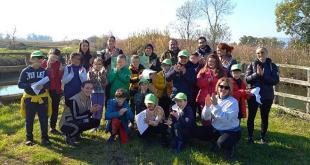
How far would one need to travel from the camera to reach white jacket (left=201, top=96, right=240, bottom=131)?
5773mm

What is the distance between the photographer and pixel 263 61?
6.43 metres

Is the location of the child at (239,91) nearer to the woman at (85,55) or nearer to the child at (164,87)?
the child at (164,87)

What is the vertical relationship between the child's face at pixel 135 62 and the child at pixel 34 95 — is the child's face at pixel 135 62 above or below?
above

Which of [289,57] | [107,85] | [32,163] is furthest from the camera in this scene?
[289,57]

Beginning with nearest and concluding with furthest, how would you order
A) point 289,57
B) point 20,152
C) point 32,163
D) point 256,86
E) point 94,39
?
point 32,163, point 20,152, point 256,86, point 289,57, point 94,39

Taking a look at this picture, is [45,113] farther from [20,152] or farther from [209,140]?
[209,140]

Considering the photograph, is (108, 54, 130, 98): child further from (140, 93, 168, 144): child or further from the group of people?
(140, 93, 168, 144): child

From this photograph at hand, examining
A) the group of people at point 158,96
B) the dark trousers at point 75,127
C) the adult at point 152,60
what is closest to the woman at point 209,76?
the group of people at point 158,96

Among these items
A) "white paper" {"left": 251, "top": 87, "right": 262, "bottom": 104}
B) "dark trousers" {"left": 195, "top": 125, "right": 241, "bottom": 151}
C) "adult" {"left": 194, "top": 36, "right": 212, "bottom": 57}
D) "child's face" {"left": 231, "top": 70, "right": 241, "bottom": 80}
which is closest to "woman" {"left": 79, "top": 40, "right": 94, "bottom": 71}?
"adult" {"left": 194, "top": 36, "right": 212, "bottom": 57}

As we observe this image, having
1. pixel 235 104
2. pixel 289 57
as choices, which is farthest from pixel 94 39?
pixel 235 104

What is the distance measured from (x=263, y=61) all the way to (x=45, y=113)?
4029 millimetres

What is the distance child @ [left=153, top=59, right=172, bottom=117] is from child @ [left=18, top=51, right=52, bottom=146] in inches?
80.6

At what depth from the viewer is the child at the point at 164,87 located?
690 cm

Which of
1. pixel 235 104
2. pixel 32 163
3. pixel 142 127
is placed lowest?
pixel 32 163
